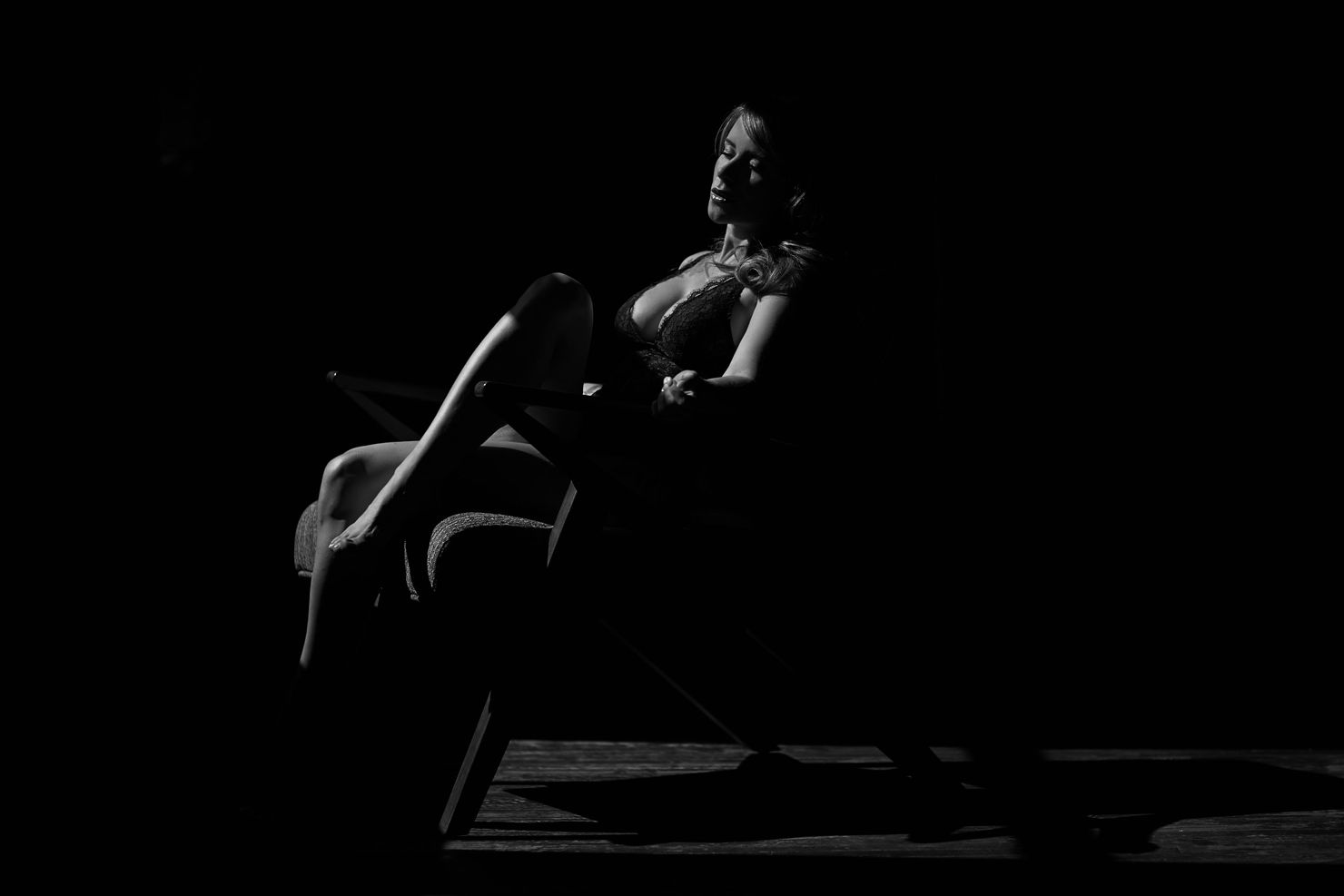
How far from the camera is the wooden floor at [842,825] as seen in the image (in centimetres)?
190

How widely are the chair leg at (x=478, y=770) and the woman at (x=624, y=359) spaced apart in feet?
0.97

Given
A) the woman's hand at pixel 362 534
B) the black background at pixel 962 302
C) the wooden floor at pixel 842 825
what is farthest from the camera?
the black background at pixel 962 302

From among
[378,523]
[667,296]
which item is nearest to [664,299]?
[667,296]

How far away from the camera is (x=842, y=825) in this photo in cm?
230

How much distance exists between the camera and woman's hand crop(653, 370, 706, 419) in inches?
80.0

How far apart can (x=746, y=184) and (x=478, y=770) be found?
129 centimetres

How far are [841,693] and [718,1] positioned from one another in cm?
240

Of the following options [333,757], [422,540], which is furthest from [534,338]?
[333,757]

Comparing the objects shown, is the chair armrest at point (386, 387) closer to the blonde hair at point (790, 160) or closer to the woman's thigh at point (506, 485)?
the woman's thigh at point (506, 485)

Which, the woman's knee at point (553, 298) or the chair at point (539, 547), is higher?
the woman's knee at point (553, 298)

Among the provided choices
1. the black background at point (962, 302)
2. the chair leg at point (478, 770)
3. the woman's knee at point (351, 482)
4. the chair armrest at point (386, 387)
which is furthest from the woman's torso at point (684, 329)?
the black background at point (962, 302)

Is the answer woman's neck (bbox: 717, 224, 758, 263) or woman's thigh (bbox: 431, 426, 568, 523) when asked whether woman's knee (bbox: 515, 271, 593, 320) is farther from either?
woman's neck (bbox: 717, 224, 758, 263)

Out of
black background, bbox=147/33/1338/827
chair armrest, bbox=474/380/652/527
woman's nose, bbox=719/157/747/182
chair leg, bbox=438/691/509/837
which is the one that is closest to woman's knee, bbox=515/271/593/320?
chair armrest, bbox=474/380/652/527

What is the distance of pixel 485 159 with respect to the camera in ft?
12.4
